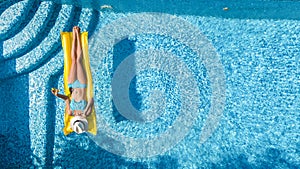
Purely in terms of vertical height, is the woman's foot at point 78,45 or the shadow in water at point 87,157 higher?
the woman's foot at point 78,45

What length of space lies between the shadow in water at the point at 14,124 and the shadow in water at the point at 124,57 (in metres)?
1.36

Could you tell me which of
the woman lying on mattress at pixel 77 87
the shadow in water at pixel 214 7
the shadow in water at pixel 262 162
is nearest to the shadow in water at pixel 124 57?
the shadow in water at pixel 214 7

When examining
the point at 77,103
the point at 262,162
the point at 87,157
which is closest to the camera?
the point at 77,103

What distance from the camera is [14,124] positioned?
556 centimetres

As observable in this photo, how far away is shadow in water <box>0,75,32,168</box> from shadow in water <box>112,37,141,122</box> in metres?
1.36

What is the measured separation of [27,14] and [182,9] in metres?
2.23

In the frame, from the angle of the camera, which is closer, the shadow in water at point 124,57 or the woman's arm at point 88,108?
the woman's arm at point 88,108

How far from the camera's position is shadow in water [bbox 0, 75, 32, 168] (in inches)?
217

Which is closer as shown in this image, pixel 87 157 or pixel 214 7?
pixel 214 7

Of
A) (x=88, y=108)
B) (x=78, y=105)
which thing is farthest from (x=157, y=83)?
(x=78, y=105)

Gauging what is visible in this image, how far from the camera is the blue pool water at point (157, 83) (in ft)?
17.2

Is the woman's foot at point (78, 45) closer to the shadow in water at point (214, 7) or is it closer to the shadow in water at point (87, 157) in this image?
the shadow in water at point (214, 7)

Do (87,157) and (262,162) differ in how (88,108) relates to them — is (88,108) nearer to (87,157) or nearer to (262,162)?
(87,157)

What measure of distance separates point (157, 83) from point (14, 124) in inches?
87.9
